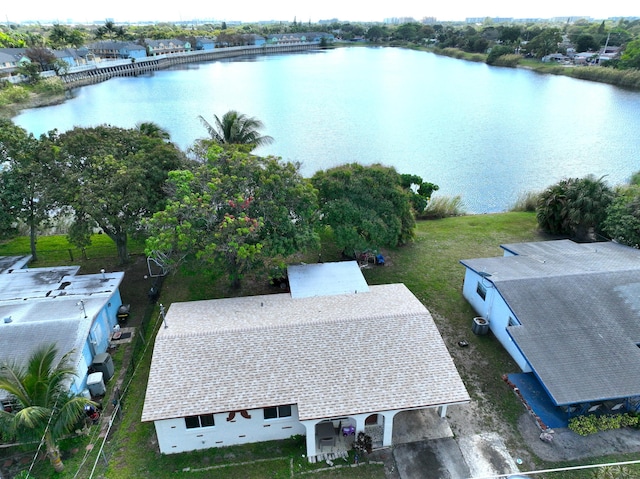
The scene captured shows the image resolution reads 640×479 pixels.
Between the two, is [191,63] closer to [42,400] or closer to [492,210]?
[492,210]

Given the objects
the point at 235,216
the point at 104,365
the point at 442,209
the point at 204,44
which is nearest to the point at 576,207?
the point at 442,209

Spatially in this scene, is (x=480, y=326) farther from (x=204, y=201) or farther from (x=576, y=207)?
(x=204, y=201)

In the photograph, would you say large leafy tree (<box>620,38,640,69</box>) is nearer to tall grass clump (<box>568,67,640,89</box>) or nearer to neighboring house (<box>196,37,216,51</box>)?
tall grass clump (<box>568,67,640,89</box>)

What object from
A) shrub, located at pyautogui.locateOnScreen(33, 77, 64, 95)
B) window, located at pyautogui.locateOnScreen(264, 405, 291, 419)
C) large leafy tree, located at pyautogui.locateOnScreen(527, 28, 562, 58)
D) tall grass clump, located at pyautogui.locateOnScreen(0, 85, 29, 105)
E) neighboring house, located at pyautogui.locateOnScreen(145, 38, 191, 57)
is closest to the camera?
window, located at pyautogui.locateOnScreen(264, 405, 291, 419)

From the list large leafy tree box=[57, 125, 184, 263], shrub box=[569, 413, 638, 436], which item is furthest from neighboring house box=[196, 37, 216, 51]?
shrub box=[569, 413, 638, 436]

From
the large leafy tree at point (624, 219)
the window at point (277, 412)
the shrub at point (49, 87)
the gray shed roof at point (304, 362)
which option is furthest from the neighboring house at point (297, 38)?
the window at point (277, 412)

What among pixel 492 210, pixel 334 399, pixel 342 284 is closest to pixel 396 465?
pixel 334 399
